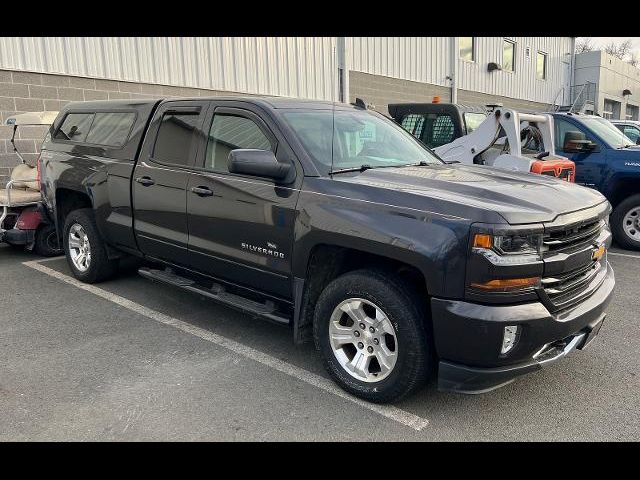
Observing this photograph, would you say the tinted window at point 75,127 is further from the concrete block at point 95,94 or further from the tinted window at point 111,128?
the concrete block at point 95,94

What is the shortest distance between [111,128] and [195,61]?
6096 millimetres

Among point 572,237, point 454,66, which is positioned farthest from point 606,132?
point 454,66

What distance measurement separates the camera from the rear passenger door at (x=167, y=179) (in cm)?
445

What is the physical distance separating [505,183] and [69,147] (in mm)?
4532

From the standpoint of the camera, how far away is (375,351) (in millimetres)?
3346

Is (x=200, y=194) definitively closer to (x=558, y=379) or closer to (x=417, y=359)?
(x=417, y=359)

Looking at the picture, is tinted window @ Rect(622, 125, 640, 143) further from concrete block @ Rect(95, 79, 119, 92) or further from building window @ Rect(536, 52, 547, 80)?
building window @ Rect(536, 52, 547, 80)

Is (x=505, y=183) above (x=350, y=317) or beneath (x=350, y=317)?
above

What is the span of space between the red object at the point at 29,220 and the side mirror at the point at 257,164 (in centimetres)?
456

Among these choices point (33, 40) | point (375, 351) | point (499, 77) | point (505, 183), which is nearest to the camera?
point (375, 351)

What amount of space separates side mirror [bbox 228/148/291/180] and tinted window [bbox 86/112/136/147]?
2065 mm

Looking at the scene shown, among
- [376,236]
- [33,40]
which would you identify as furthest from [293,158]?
[33,40]

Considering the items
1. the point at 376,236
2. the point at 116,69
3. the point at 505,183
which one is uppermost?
the point at 116,69

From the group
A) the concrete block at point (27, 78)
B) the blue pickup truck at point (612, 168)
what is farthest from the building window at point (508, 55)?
the concrete block at point (27, 78)
